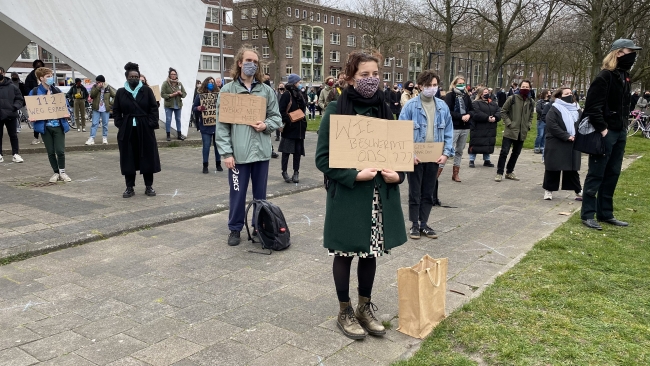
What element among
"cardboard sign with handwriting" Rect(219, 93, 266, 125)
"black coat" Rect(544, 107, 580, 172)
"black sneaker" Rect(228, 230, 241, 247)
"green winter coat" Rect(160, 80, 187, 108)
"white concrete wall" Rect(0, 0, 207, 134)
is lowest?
"black sneaker" Rect(228, 230, 241, 247)

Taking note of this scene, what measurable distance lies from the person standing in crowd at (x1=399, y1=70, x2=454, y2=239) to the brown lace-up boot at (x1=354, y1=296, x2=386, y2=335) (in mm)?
2610

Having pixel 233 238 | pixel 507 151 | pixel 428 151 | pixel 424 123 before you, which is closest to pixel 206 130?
pixel 233 238

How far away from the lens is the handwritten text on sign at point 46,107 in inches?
342

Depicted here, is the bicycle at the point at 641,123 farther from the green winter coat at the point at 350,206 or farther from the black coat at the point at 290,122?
the green winter coat at the point at 350,206

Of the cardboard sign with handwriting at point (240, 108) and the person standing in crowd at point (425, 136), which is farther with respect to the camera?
the person standing in crowd at point (425, 136)

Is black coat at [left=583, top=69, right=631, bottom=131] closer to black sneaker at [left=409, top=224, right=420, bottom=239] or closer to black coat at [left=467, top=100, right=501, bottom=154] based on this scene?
black sneaker at [left=409, top=224, right=420, bottom=239]

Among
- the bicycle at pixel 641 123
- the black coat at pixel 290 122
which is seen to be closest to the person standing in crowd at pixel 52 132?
the black coat at pixel 290 122

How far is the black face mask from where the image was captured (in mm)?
6289

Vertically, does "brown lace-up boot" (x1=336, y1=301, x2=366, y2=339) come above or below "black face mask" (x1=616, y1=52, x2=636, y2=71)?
below

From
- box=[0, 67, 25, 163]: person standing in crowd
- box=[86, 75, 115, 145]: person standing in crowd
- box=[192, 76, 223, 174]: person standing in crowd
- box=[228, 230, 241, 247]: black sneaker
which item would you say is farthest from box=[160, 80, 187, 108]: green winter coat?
box=[228, 230, 241, 247]: black sneaker

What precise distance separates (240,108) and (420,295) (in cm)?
318

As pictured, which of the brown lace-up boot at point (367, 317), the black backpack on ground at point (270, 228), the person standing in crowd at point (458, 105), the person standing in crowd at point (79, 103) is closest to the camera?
the brown lace-up boot at point (367, 317)

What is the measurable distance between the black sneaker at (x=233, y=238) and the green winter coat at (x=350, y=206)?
2551 millimetres

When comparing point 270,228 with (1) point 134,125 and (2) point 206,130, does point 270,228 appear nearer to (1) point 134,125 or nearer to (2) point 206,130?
(1) point 134,125
